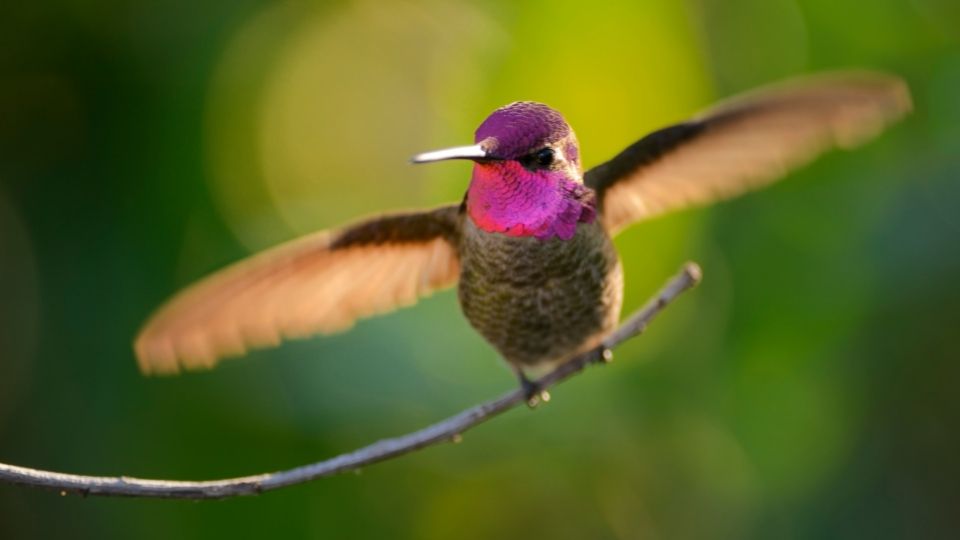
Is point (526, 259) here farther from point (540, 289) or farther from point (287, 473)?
point (287, 473)

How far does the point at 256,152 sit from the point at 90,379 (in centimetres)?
66

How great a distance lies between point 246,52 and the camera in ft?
9.43

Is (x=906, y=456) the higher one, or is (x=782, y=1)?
(x=782, y=1)

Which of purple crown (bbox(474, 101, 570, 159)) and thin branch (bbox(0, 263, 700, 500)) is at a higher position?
purple crown (bbox(474, 101, 570, 159))

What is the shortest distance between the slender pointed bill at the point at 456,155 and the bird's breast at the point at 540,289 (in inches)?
18.0

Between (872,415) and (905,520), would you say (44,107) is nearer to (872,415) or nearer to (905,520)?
(872,415)

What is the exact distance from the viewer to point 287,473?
1197 millimetres

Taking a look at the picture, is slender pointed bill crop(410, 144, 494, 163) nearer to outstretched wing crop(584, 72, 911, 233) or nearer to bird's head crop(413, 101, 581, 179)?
bird's head crop(413, 101, 581, 179)

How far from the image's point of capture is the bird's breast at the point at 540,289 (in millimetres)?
1389

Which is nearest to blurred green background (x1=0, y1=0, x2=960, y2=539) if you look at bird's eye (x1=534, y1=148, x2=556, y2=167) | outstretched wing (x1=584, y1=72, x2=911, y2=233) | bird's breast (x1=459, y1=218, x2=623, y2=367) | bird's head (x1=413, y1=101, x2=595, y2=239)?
outstretched wing (x1=584, y1=72, x2=911, y2=233)

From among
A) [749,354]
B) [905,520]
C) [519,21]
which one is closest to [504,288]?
[519,21]

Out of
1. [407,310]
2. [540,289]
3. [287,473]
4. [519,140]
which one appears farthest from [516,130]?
[407,310]

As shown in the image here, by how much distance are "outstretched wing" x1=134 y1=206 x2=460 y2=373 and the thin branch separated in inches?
8.3

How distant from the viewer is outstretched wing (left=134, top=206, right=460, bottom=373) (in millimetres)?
1429
